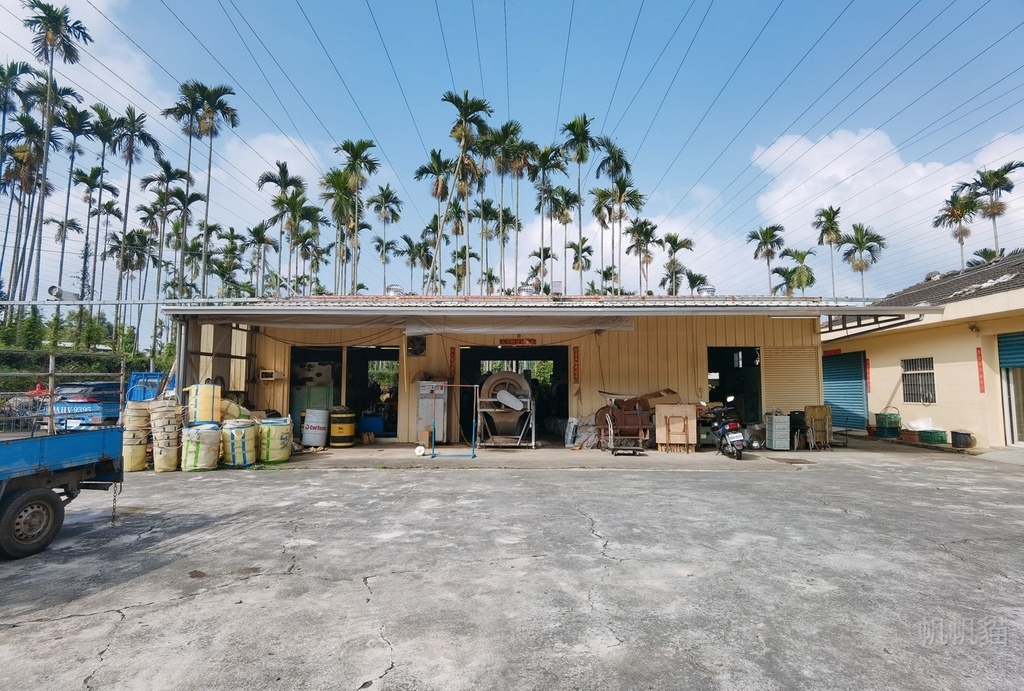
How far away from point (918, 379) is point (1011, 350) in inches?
107

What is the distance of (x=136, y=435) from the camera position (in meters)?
9.45

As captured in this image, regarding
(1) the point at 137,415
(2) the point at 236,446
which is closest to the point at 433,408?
(2) the point at 236,446

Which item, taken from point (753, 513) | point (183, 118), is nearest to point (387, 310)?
point (753, 513)

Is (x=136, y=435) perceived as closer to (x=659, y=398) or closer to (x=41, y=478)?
(x=41, y=478)

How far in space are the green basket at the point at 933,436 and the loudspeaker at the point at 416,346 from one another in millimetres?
13304

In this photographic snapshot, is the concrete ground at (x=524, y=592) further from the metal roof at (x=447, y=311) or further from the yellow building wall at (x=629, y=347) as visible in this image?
the yellow building wall at (x=629, y=347)

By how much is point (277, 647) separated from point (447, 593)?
119cm

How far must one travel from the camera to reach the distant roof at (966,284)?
40.7ft

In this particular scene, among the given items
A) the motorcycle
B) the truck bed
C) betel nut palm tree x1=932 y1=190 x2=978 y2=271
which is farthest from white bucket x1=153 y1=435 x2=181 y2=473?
betel nut palm tree x1=932 y1=190 x2=978 y2=271

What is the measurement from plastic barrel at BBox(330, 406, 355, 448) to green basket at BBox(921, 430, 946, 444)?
14.8m

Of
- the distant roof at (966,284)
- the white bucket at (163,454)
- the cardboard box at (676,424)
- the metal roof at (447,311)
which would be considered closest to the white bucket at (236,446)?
the white bucket at (163,454)

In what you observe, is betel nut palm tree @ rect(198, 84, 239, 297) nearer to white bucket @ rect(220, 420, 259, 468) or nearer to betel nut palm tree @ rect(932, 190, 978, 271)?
white bucket @ rect(220, 420, 259, 468)

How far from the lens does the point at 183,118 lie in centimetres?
2861

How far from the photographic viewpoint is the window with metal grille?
13.8m
